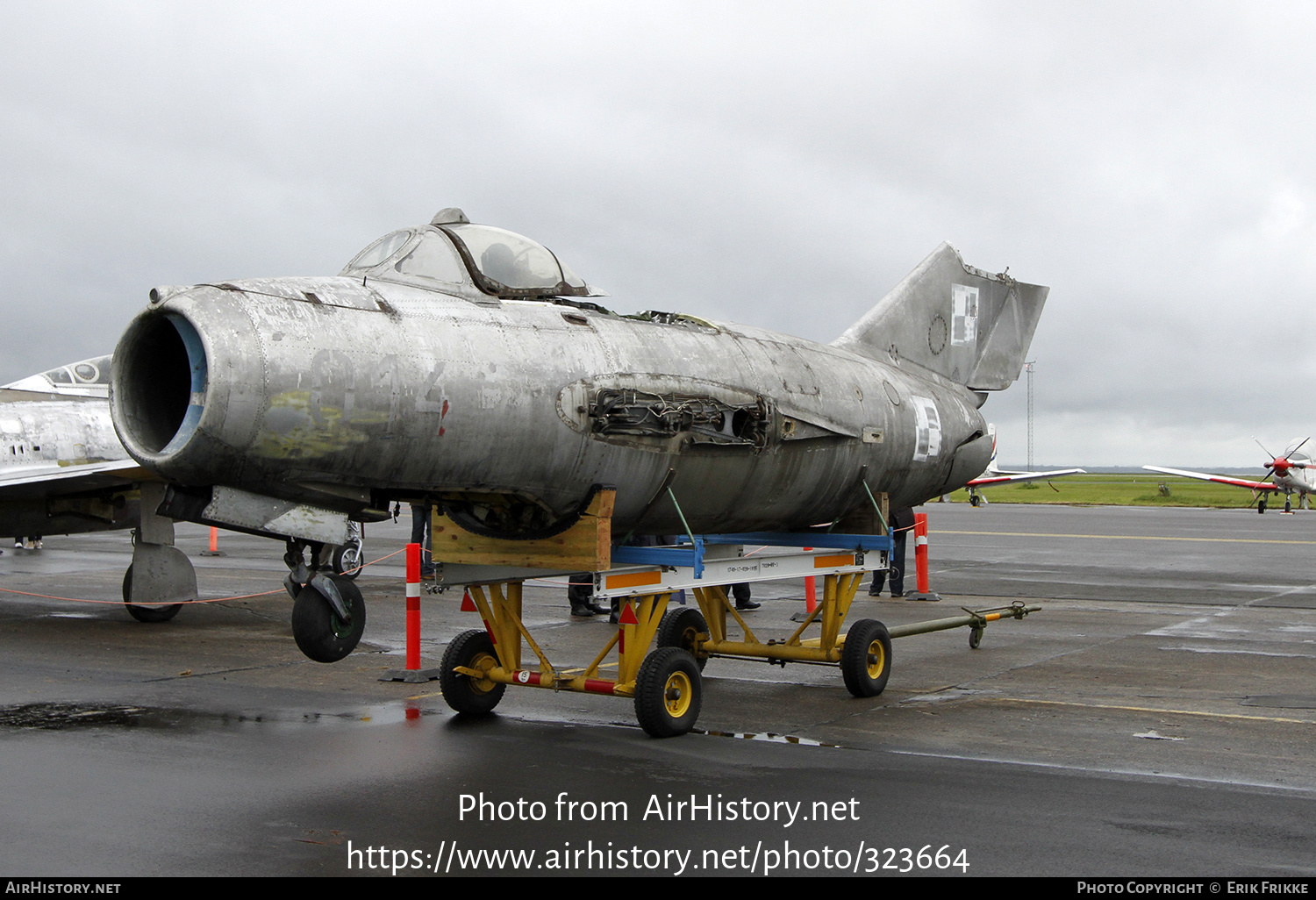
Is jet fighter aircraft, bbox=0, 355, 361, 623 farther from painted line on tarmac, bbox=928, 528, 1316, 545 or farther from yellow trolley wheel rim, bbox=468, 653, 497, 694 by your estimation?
painted line on tarmac, bbox=928, 528, 1316, 545

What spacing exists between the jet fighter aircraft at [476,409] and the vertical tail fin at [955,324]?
69 centimetres

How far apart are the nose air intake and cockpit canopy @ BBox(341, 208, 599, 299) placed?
59.8 inches

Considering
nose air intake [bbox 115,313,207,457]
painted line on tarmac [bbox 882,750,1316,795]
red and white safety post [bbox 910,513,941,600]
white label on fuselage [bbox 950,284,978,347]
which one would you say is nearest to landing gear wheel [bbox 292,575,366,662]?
nose air intake [bbox 115,313,207,457]

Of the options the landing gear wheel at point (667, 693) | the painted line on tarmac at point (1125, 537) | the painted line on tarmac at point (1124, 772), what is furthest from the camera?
the painted line on tarmac at point (1125, 537)

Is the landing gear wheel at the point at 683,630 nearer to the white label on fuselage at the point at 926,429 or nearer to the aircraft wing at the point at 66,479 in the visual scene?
the white label on fuselage at the point at 926,429

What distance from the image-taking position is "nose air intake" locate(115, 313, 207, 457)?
5.67m

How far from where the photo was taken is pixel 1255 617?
47.1 feet

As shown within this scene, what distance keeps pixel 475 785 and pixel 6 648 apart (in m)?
7.57

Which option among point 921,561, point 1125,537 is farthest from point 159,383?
point 1125,537

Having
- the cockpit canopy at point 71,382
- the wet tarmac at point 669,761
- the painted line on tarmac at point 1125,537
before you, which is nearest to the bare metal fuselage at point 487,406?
the wet tarmac at point 669,761

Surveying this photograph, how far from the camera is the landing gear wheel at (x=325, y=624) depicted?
607cm

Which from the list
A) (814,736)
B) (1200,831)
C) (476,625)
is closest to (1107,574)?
(476,625)

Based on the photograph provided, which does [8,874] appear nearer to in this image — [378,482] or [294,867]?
[294,867]

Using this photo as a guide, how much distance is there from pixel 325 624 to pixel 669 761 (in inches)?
86.6
